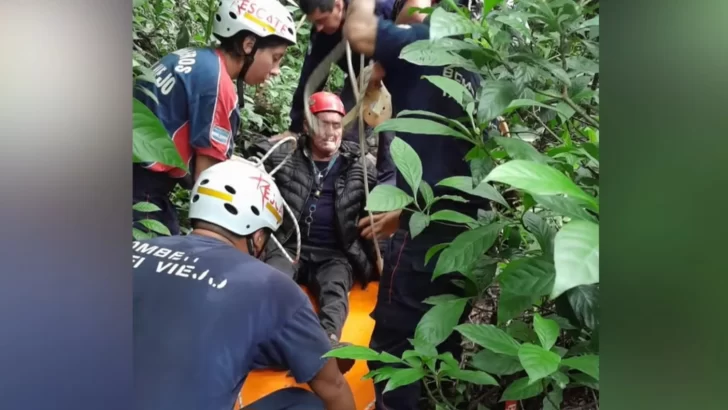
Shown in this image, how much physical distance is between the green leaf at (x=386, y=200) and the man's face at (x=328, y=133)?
0.32 m

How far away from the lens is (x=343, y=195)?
133cm

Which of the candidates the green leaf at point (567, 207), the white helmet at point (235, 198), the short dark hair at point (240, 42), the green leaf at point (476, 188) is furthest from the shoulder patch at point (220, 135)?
the green leaf at point (567, 207)

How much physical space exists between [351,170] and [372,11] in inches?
14.0

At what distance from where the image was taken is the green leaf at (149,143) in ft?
3.45

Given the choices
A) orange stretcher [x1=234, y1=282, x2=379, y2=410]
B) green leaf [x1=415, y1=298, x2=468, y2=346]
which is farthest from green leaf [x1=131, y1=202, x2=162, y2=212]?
green leaf [x1=415, y1=298, x2=468, y2=346]

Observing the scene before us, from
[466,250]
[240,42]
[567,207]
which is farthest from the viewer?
[240,42]

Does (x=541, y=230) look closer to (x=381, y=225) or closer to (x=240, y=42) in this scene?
(x=381, y=225)

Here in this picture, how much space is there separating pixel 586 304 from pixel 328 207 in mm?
635

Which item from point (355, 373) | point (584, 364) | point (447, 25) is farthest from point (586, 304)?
point (355, 373)

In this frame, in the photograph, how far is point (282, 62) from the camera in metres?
1.28

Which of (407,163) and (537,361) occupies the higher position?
(407,163)

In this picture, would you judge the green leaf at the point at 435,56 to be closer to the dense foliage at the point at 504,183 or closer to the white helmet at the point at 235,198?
the dense foliage at the point at 504,183
